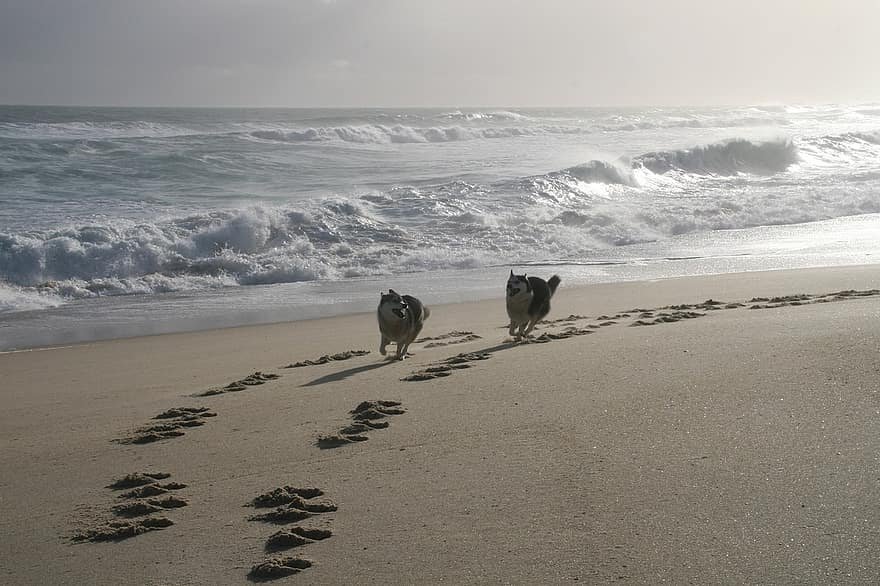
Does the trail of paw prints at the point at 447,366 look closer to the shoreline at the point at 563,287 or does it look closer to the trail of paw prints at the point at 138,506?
the trail of paw prints at the point at 138,506

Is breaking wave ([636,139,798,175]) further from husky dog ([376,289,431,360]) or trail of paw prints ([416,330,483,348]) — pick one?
husky dog ([376,289,431,360])

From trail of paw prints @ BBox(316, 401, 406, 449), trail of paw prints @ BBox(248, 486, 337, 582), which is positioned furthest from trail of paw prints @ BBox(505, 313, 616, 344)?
trail of paw prints @ BBox(248, 486, 337, 582)

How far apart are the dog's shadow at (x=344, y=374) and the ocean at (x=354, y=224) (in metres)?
3.90

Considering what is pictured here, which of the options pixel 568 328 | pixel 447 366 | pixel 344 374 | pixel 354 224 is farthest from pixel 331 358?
pixel 354 224

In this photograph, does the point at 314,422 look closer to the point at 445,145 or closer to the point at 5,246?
the point at 5,246

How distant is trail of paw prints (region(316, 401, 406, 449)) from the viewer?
454cm

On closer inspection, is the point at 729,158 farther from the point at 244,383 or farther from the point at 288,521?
the point at 288,521

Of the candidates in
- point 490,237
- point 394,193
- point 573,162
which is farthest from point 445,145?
point 490,237

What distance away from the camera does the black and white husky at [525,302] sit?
7.80 metres

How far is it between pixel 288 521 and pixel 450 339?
5157 mm

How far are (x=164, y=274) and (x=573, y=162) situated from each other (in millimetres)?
17214

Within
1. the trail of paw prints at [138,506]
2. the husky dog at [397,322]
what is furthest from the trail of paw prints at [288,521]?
the husky dog at [397,322]

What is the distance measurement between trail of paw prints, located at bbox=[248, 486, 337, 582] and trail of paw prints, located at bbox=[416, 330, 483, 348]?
14.6 feet

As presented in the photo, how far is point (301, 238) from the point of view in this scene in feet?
53.3
